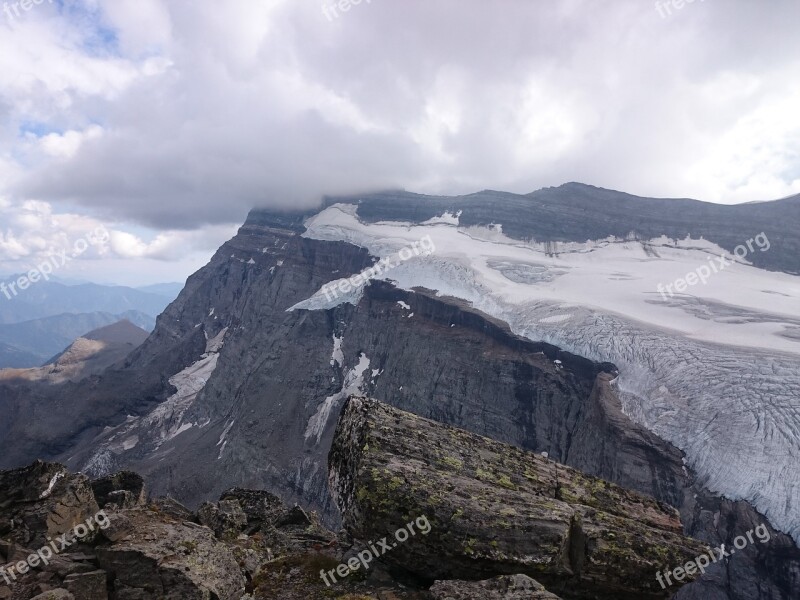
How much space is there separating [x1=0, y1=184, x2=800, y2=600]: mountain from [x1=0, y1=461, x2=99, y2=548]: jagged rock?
37871 millimetres

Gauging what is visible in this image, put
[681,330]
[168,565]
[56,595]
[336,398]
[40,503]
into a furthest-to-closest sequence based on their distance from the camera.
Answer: [336,398] → [681,330] → [40,503] → [168,565] → [56,595]

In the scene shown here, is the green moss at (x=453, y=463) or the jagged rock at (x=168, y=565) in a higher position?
the green moss at (x=453, y=463)

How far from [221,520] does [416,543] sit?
10.8 meters

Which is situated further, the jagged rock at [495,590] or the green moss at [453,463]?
the green moss at [453,463]

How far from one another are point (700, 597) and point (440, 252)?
357 ft

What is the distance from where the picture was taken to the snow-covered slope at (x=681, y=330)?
51.3 metres

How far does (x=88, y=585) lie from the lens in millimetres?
9562

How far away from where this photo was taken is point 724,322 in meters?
78.4

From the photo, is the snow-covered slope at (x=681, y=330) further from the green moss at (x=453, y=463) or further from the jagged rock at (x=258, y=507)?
the green moss at (x=453, y=463)

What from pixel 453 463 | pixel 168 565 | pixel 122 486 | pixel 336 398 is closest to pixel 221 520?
pixel 122 486

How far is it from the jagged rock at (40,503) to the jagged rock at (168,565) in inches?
152

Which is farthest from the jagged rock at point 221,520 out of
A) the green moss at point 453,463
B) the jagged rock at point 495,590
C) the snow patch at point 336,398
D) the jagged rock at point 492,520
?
the snow patch at point 336,398

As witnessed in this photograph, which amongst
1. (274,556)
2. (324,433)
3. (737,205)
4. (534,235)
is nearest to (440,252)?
(534,235)

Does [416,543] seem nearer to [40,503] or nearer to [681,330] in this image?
[40,503]
